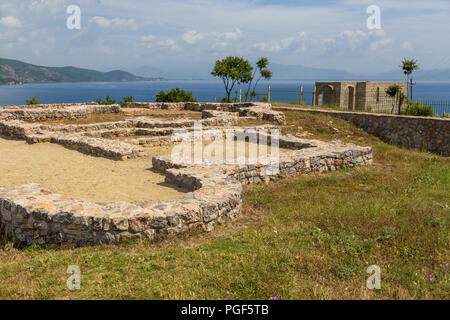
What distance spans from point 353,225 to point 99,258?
154 inches

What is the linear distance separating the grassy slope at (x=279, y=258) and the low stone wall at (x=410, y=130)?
8974 millimetres

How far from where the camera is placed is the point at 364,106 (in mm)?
30297

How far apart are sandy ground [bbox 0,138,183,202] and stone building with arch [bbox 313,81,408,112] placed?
69.4 feet

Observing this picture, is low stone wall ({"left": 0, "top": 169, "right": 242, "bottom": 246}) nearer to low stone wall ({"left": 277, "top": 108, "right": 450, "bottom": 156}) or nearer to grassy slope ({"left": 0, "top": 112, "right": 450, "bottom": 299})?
grassy slope ({"left": 0, "top": 112, "right": 450, "bottom": 299})

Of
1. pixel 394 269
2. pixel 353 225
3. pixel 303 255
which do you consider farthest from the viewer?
pixel 353 225

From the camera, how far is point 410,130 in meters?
16.8

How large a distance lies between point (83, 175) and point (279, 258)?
6302mm

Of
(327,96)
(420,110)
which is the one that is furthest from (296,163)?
(327,96)

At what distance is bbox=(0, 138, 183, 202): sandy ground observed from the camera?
786cm

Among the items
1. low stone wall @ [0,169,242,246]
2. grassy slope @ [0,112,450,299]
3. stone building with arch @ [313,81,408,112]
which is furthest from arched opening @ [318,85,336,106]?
low stone wall @ [0,169,242,246]

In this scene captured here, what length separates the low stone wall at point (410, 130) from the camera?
15.6 m

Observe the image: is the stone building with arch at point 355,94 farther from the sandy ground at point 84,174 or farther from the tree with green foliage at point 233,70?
the sandy ground at point 84,174
